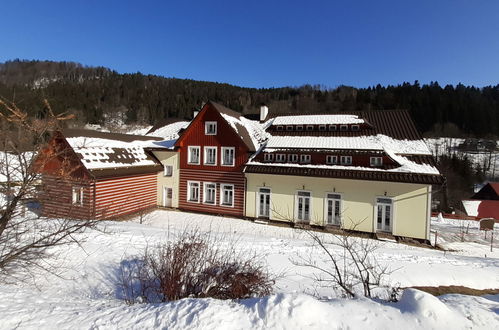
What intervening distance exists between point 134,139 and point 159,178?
148 inches

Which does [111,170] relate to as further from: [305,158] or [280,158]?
[305,158]

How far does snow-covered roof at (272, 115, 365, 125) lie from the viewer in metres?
18.0

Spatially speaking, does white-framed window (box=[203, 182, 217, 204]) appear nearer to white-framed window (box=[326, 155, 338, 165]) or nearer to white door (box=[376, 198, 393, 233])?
white-framed window (box=[326, 155, 338, 165])

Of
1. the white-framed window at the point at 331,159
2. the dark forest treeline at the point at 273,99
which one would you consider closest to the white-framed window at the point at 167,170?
the white-framed window at the point at 331,159

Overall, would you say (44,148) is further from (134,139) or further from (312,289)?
(134,139)

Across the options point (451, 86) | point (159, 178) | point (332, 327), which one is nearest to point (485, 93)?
point (451, 86)

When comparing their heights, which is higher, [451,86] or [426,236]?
[451,86]

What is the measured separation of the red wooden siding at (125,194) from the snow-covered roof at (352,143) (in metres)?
9.28

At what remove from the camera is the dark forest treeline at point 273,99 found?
70.1 m

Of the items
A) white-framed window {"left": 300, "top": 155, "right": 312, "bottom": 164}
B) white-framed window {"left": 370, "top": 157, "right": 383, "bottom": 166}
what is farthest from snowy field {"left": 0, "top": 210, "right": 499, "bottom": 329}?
white-framed window {"left": 300, "top": 155, "right": 312, "bottom": 164}

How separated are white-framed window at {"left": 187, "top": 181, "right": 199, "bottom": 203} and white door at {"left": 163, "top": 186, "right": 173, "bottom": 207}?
1.64 m

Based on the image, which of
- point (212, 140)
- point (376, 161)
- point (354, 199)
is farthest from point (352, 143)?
point (212, 140)

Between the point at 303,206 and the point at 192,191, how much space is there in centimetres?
844

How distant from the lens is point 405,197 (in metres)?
14.2
